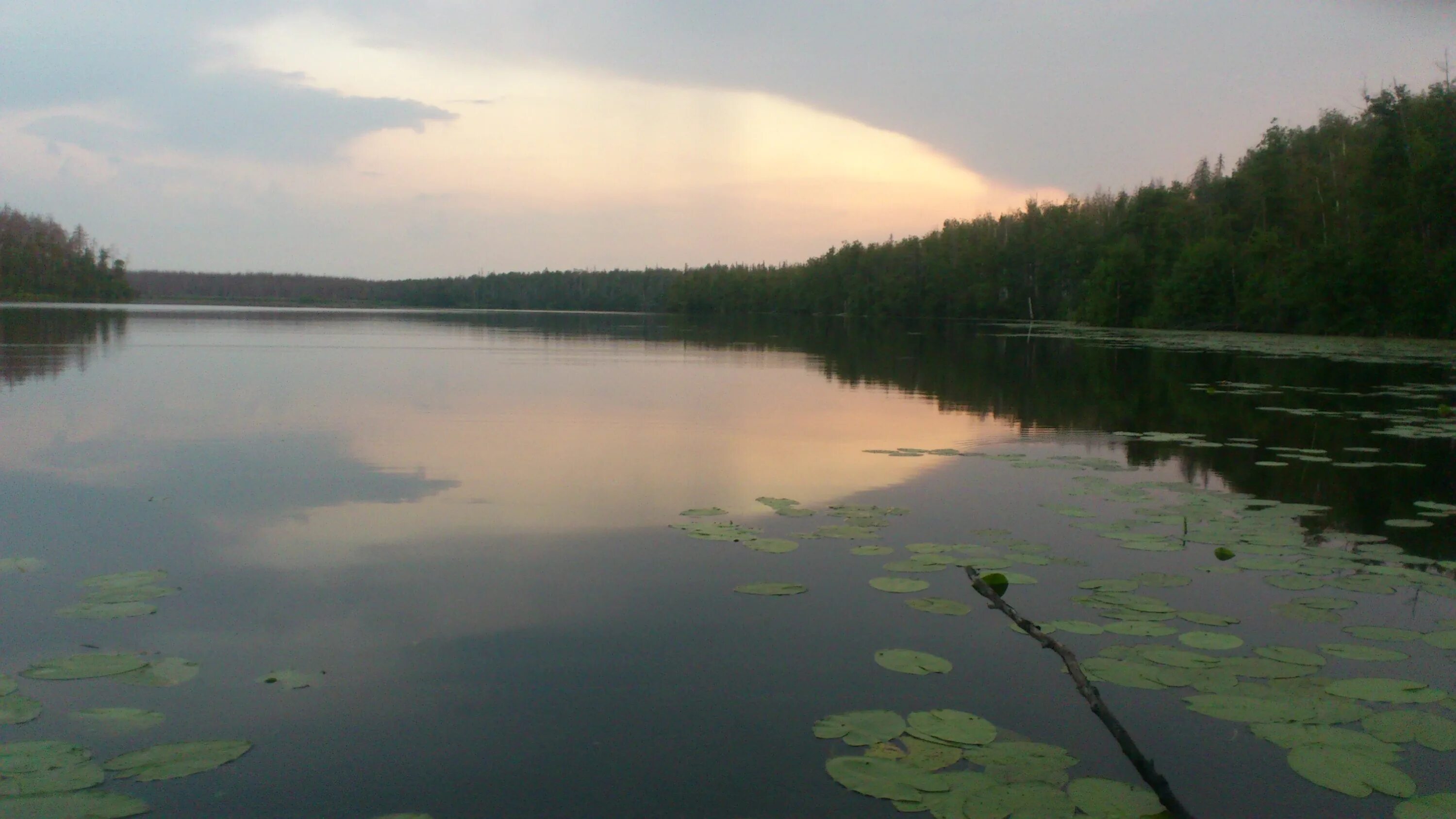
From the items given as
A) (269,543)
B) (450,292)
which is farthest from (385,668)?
(450,292)

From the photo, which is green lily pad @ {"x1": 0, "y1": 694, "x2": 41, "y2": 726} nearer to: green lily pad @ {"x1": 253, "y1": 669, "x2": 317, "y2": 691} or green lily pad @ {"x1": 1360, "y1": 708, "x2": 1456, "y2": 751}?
green lily pad @ {"x1": 253, "y1": 669, "x2": 317, "y2": 691}

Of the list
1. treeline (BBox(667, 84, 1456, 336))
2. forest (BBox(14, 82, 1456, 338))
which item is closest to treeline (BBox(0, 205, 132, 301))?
forest (BBox(14, 82, 1456, 338))

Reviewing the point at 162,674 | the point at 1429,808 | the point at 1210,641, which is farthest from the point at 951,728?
the point at 162,674

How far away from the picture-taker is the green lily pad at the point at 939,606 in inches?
202

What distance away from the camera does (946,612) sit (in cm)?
512

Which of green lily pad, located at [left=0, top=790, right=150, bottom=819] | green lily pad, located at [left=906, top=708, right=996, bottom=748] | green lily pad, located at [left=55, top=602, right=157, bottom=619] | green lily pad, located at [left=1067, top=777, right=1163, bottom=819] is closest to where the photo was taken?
green lily pad, located at [left=0, top=790, right=150, bottom=819]

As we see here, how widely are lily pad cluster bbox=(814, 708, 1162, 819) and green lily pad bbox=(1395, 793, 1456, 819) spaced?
0.81 meters

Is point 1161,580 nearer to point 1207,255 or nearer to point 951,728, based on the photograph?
point 951,728

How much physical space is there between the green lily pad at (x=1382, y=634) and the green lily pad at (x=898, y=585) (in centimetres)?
217

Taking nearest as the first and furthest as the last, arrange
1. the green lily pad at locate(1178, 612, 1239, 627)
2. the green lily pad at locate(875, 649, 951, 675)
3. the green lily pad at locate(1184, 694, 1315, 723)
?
1. the green lily pad at locate(1184, 694, 1315, 723)
2. the green lily pad at locate(875, 649, 951, 675)
3. the green lily pad at locate(1178, 612, 1239, 627)

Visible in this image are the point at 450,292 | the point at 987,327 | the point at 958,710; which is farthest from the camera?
the point at 450,292

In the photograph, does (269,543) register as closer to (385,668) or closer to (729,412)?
(385,668)

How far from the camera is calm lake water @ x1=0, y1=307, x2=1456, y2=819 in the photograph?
11.4 ft

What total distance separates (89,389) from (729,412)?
9825 mm
